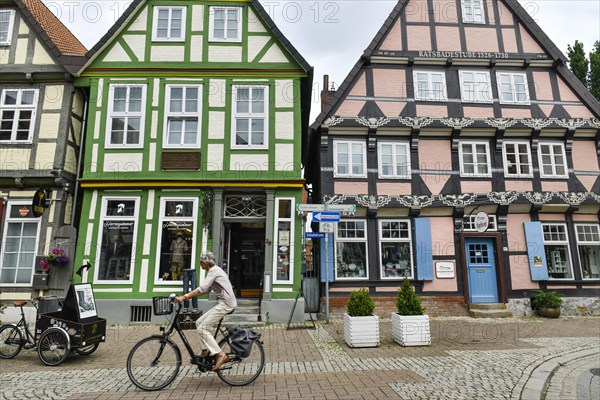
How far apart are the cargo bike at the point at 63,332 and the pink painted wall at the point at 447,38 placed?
45.7 feet

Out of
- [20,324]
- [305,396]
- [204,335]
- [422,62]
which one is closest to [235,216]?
[20,324]

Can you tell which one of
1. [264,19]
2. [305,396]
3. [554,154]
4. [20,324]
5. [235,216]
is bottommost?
[305,396]

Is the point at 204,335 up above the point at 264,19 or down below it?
below

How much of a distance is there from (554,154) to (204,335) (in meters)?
14.2

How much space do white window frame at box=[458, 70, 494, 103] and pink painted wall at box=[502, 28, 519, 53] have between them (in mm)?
1364

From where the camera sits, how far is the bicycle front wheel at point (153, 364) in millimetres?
5719

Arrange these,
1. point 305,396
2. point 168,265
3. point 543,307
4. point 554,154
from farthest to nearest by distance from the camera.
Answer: point 554,154, point 543,307, point 168,265, point 305,396

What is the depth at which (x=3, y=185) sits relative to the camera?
1242 centimetres

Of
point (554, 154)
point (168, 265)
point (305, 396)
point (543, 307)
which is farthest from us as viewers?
point (554, 154)

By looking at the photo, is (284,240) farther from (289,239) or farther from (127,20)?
(127,20)

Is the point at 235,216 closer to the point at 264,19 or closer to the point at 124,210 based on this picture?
the point at 124,210

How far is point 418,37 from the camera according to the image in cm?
1487

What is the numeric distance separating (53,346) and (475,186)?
42.7ft

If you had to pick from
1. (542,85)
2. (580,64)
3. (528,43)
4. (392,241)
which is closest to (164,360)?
(392,241)
